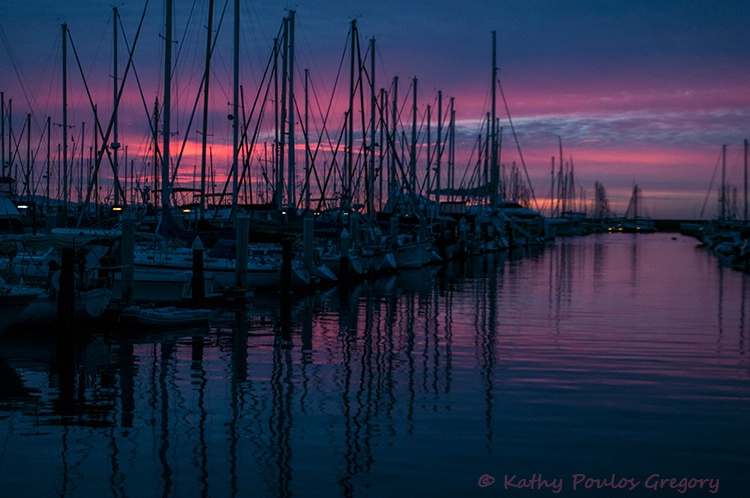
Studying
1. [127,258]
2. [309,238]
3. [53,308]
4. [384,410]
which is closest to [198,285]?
[127,258]

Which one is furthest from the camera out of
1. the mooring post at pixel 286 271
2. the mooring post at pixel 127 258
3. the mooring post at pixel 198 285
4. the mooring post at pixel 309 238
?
the mooring post at pixel 309 238

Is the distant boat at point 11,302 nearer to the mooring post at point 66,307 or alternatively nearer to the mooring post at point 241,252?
the mooring post at point 66,307

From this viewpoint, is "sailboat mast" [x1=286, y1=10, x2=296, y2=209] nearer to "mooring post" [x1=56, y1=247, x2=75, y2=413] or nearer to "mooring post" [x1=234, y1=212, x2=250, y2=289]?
"mooring post" [x1=234, y1=212, x2=250, y2=289]

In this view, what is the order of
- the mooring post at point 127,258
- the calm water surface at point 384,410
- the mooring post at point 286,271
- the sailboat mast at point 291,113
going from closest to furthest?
the calm water surface at point 384,410 < the mooring post at point 127,258 < the mooring post at point 286,271 < the sailboat mast at point 291,113

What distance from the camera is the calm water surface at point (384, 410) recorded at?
997 centimetres

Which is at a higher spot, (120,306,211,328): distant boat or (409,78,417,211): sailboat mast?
(409,78,417,211): sailboat mast

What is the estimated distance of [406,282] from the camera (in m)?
42.0

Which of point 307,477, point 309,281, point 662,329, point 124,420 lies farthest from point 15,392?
point 309,281

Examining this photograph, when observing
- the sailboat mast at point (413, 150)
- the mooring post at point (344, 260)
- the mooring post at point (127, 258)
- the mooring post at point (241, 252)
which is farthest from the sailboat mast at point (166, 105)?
the sailboat mast at point (413, 150)

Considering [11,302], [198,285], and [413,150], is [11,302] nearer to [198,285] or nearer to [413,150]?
[198,285]

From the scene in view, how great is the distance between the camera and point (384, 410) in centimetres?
1325

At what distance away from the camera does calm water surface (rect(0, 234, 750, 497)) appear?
392 inches

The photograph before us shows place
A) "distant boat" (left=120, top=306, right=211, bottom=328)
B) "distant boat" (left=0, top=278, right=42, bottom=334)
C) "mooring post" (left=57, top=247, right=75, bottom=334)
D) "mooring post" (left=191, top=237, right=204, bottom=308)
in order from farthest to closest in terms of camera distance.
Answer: "mooring post" (left=191, top=237, right=204, bottom=308) → "distant boat" (left=120, top=306, right=211, bottom=328) → "mooring post" (left=57, top=247, right=75, bottom=334) → "distant boat" (left=0, top=278, right=42, bottom=334)

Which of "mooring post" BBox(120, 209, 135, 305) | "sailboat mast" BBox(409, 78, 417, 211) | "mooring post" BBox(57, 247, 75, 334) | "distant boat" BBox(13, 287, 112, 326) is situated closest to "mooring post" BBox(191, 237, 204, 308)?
"mooring post" BBox(120, 209, 135, 305)
